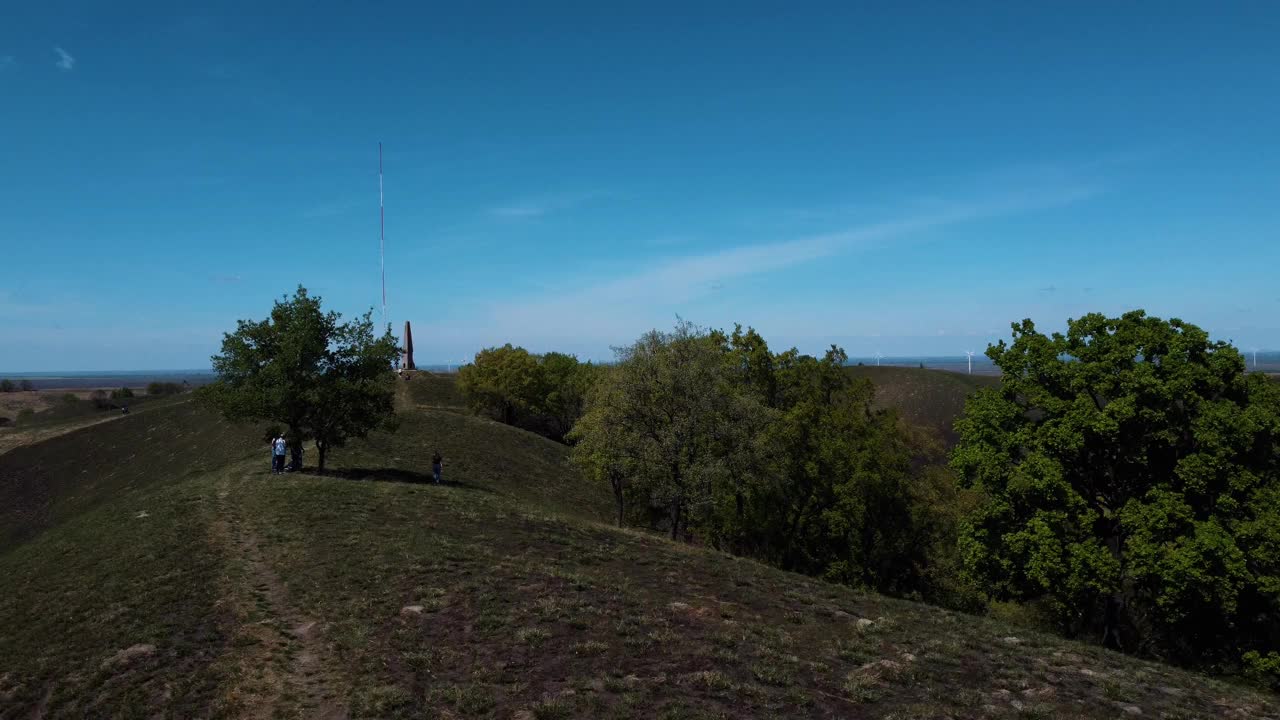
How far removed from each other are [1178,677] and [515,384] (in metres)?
90.9

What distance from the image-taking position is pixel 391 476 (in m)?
45.7

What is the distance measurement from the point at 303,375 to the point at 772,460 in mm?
28339

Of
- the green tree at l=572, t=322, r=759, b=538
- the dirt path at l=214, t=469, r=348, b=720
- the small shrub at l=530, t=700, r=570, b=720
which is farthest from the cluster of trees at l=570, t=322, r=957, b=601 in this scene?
the small shrub at l=530, t=700, r=570, b=720

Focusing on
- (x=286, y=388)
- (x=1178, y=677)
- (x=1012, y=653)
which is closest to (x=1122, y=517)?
(x=1178, y=677)

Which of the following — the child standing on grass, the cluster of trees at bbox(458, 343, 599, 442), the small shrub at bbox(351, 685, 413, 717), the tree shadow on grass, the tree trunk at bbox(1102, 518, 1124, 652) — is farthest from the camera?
the cluster of trees at bbox(458, 343, 599, 442)

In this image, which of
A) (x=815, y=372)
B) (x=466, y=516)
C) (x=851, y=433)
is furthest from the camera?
(x=815, y=372)

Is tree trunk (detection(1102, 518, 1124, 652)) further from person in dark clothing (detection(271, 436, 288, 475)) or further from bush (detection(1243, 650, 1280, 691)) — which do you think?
person in dark clothing (detection(271, 436, 288, 475))

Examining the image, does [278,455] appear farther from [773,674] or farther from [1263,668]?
[1263,668]

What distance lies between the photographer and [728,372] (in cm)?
4562

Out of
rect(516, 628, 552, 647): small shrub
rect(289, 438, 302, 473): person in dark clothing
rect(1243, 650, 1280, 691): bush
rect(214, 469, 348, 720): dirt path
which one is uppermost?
rect(289, 438, 302, 473): person in dark clothing

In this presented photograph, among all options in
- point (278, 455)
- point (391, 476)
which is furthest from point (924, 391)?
point (278, 455)

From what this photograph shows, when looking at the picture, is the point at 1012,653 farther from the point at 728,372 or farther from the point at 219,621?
the point at 728,372

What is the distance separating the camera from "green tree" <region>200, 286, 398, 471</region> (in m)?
41.2

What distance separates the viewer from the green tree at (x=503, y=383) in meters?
103
